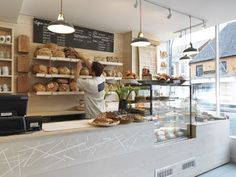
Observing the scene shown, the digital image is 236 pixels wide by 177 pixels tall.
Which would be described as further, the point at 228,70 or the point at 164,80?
the point at 228,70

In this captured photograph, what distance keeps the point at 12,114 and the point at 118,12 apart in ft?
9.47

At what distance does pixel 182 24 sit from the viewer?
4.79m

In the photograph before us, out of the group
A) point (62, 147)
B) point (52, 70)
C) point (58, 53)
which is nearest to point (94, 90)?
point (62, 147)

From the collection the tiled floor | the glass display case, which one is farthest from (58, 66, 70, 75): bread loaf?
the tiled floor

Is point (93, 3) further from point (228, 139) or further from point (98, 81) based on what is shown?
point (228, 139)

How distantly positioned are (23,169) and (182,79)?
8.21ft

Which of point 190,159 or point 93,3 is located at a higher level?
point 93,3

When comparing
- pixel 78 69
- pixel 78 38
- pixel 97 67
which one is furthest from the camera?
pixel 78 38

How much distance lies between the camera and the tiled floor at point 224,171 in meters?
3.46

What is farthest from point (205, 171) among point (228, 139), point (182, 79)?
point (182, 79)

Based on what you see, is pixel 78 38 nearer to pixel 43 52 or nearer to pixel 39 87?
pixel 43 52

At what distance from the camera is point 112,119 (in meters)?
2.35

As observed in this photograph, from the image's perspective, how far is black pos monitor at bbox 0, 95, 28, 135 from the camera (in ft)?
5.75

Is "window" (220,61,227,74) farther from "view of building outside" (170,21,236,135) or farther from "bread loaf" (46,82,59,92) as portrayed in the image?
"bread loaf" (46,82,59,92)
